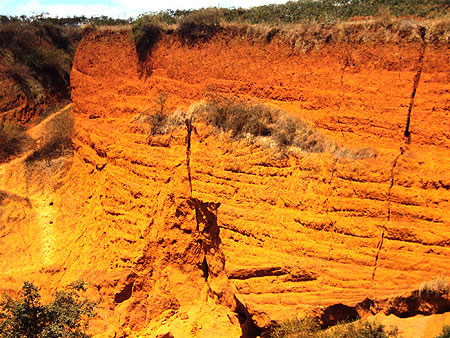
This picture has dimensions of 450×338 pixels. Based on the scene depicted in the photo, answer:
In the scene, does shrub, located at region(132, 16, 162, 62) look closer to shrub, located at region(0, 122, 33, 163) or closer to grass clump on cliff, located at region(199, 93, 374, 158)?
grass clump on cliff, located at region(199, 93, 374, 158)

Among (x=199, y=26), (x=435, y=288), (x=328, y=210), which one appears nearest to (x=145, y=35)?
(x=199, y=26)

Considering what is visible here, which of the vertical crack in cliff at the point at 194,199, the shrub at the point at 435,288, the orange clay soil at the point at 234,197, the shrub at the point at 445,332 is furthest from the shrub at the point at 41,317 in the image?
the shrub at the point at 445,332

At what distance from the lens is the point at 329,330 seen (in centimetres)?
797

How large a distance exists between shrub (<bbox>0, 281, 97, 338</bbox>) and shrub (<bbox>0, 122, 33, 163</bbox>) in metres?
6.94

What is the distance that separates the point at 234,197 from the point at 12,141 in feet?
31.8

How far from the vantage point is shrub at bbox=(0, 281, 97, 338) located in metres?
8.94

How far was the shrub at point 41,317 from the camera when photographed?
8.94 m

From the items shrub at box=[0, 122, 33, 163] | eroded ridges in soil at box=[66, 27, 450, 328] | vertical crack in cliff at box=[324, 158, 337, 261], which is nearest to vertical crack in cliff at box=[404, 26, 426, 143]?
eroded ridges in soil at box=[66, 27, 450, 328]

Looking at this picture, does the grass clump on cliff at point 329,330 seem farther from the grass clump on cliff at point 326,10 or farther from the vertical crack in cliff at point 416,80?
the grass clump on cliff at point 326,10

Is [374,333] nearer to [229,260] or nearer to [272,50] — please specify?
[229,260]

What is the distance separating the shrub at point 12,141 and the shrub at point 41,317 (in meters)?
6.94

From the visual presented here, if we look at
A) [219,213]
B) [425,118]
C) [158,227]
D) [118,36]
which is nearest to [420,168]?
[425,118]

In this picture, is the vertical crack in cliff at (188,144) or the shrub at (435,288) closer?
the shrub at (435,288)

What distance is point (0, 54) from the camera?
20672mm
